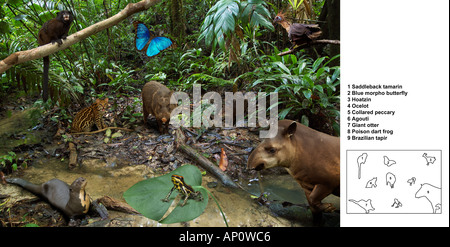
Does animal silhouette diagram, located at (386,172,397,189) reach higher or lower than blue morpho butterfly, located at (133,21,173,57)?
lower

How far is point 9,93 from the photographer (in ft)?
10.9

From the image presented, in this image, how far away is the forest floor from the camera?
1.46 meters

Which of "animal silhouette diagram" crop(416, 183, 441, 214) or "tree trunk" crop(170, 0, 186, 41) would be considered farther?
"tree trunk" crop(170, 0, 186, 41)

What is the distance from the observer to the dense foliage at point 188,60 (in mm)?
2111

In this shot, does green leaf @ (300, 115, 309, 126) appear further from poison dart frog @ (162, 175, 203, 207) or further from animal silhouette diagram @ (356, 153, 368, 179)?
poison dart frog @ (162, 175, 203, 207)

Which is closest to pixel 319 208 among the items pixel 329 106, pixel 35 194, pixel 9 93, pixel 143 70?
pixel 329 106

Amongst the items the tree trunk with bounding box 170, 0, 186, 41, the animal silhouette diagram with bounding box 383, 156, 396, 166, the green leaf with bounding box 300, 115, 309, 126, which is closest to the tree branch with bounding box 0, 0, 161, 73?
the green leaf with bounding box 300, 115, 309, 126

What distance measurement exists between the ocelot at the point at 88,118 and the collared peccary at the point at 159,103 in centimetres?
46

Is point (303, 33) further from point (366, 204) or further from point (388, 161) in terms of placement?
point (366, 204)

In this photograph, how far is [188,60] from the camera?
131 inches

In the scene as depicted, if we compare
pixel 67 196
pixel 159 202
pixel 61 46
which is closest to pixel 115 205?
pixel 67 196

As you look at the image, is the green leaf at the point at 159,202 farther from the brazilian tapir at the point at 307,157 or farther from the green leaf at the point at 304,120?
the green leaf at the point at 304,120

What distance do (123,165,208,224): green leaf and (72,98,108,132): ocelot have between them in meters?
1.79

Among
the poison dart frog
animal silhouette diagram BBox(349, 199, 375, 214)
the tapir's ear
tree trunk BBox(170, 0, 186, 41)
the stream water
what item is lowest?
the stream water
